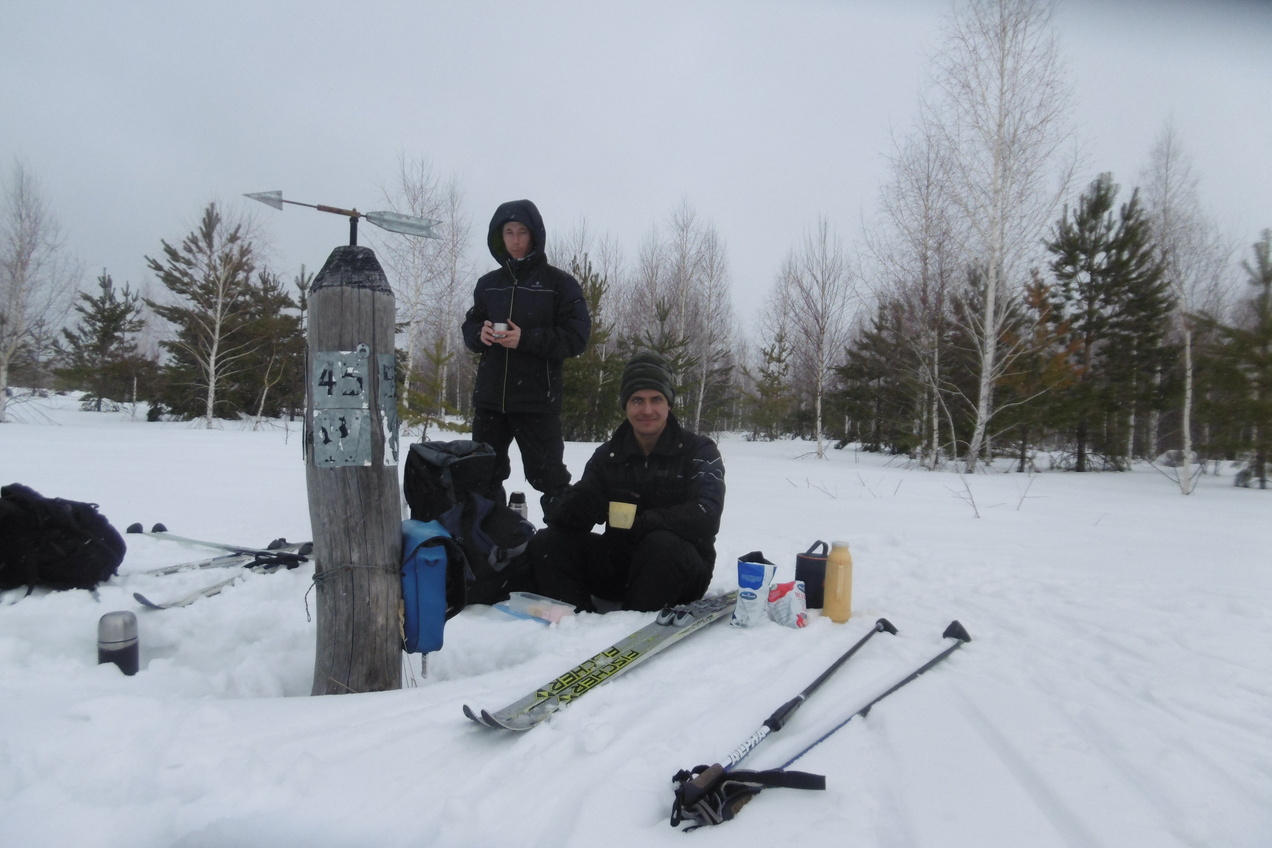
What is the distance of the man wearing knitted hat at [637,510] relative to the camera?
9.47 ft

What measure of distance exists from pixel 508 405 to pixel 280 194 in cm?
171

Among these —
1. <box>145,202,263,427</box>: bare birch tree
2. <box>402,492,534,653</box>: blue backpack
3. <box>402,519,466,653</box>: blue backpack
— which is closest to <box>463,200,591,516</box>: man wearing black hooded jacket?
<box>402,492,534,653</box>: blue backpack

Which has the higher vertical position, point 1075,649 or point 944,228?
point 944,228

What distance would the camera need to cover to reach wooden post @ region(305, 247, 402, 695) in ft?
6.49

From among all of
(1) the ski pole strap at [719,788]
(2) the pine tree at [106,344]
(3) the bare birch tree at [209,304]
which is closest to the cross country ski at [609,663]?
(1) the ski pole strap at [719,788]

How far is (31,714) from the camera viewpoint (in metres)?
1.53

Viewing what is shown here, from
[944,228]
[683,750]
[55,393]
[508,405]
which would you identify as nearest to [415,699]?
[683,750]

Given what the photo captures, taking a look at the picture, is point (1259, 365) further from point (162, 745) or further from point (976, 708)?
Answer: point (162, 745)

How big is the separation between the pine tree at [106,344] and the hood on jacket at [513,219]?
22841 mm

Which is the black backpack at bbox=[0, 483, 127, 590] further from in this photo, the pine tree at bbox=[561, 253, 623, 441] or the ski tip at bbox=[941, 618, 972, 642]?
the pine tree at bbox=[561, 253, 623, 441]

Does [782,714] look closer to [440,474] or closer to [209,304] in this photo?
[440,474]

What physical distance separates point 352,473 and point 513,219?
2068 mm

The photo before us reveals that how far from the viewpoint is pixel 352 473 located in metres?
1.98

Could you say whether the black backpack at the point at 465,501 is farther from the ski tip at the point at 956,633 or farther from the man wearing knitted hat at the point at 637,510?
the ski tip at the point at 956,633
